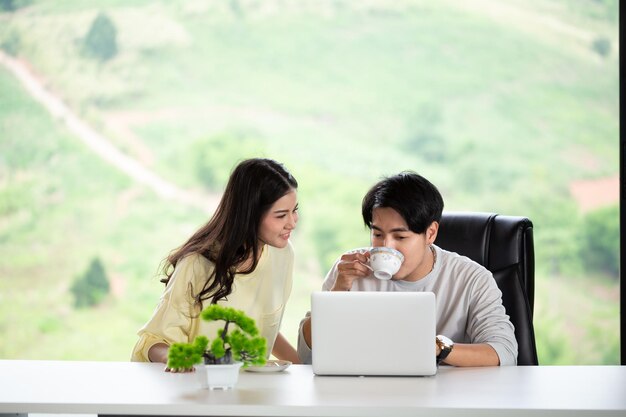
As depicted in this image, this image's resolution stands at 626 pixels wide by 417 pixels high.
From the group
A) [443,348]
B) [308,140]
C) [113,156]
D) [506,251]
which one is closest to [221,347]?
[443,348]

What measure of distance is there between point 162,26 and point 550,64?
287 cm

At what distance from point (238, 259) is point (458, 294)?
595 millimetres

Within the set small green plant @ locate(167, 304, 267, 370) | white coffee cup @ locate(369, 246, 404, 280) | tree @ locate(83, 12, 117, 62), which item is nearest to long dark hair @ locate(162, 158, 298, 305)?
white coffee cup @ locate(369, 246, 404, 280)

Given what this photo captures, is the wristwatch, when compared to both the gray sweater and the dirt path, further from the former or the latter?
the dirt path

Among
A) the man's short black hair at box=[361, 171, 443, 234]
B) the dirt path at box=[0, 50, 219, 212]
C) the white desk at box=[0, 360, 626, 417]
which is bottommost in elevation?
the white desk at box=[0, 360, 626, 417]

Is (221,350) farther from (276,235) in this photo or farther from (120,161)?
(120,161)

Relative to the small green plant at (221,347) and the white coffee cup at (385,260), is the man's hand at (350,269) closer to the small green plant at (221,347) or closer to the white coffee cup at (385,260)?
the white coffee cup at (385,260)

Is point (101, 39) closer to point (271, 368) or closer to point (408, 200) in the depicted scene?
point (408, 200)

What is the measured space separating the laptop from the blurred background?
4.47m

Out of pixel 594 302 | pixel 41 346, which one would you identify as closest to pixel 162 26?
pixel 41 346

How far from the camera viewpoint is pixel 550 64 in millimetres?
6355

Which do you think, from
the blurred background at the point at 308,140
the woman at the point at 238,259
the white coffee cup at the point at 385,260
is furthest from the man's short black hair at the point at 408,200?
the blurred background at the point at 308,140

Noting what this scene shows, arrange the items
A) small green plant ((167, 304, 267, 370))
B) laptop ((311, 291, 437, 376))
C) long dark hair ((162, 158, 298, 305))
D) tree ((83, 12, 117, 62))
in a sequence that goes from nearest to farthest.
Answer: small green plant ((167, 304, 267, 370)) < laptop ((311, 291, 437, 376)) < long dark hair ((162, 158, 298, 305)) < tree ((83, 12, 117, 62))

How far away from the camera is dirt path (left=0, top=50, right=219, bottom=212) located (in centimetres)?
636
